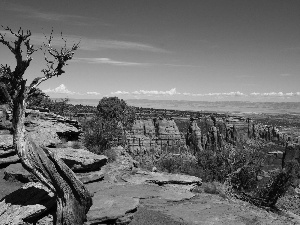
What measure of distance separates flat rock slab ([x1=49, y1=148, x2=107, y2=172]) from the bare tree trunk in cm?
660

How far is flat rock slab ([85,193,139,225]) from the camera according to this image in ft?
46.8

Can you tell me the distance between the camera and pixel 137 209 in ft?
53.8

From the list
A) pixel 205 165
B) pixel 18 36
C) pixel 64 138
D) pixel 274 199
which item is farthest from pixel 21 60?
pixel 205 165

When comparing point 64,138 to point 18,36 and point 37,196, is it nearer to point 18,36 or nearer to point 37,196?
point 37,196

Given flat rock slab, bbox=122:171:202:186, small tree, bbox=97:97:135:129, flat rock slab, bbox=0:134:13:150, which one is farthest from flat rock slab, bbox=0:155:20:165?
small tree, bbox=97:97:135:129

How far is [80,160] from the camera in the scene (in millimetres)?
20984

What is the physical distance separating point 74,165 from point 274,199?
19.8 meters

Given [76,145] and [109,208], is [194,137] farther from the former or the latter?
[109,208]

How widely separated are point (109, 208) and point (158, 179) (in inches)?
313

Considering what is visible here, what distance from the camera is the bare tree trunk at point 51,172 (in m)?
13.4

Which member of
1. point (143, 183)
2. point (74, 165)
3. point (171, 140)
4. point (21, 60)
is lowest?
point (171, 140)

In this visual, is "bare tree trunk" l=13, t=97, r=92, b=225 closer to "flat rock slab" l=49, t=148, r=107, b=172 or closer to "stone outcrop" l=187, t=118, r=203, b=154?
"flat rock slab" l=49, t=148, r=107, b=172

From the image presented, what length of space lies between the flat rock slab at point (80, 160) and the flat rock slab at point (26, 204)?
16.8ft

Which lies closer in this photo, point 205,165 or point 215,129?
point 205,165
